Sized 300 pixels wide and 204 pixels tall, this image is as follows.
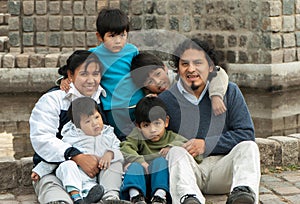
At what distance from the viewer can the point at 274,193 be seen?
19.2 feet

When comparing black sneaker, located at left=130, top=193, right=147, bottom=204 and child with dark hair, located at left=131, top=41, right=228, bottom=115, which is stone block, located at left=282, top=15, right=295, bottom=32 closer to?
child with dark hair, located at left=131, top=41, right=228, bottom=115

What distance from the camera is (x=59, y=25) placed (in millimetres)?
12930

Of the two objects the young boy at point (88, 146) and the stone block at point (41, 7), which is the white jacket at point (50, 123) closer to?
the young boy at point (88, 146)

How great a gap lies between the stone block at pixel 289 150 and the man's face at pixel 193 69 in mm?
1156

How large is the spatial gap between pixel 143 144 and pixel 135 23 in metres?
7.34

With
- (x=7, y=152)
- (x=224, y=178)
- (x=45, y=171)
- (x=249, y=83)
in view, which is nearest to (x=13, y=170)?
(x=45, y=171)

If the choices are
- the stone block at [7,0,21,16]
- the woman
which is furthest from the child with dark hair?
the stone block at [7,0,21,16]

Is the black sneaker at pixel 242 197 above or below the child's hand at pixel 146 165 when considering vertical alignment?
below

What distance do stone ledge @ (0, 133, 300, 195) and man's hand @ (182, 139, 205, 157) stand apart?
1014mm

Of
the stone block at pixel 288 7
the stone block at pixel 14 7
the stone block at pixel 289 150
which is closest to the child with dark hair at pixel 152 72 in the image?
the stone block at pixel 289 150

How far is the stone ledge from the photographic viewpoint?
600cm

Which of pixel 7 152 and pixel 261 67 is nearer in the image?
pixel 7 152

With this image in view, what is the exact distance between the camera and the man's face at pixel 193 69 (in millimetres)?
5699

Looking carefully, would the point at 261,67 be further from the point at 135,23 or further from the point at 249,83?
the point at 135,23
